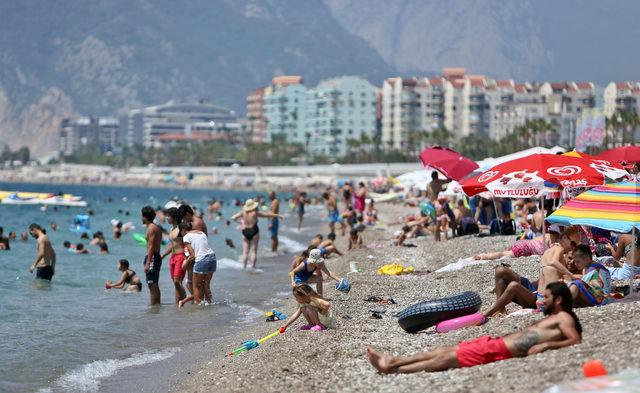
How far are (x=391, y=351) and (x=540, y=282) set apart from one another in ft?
7.61

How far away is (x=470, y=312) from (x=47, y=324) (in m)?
6.97

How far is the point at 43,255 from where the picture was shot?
71.0 feet

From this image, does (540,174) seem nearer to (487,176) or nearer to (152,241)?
(487,176)

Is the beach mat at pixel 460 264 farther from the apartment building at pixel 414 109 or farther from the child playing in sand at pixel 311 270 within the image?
the apartment building at pixel 414 109

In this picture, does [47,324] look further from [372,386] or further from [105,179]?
[105,179]

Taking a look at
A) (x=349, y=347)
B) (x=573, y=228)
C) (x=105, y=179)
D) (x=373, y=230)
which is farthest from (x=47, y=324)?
(x=105, y=179)

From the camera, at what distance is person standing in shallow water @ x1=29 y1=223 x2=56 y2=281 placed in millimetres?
20812

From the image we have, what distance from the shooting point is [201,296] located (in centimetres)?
1795

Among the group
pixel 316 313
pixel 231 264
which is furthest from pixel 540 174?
pixel 231 264

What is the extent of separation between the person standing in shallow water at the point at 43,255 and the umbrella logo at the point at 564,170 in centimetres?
948

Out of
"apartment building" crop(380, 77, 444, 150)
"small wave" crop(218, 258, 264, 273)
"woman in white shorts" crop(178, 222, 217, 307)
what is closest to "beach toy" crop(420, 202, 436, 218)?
"small wave" crop(218, 258, 264, 273)

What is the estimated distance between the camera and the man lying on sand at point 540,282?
12.6 m

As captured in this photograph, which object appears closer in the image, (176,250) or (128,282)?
(176,250)

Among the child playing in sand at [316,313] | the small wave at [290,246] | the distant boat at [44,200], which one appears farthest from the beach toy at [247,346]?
the distant boat at [44,200]
